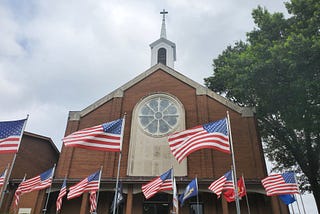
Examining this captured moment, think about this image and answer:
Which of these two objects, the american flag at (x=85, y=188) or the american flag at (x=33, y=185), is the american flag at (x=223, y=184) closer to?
the american flag at (x=85, y=188)

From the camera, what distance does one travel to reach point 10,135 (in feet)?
29.1

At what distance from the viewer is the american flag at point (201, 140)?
8516mm

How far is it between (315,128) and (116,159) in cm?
1172

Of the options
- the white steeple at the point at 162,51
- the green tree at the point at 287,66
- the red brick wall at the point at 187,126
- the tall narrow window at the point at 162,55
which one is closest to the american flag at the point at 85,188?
the red brick wall at the point at 187,126

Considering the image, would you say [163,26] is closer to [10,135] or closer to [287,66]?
[287,66]

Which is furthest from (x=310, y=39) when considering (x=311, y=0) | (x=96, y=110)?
(x=96, y=110)

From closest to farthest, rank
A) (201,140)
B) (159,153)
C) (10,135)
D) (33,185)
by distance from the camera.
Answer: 1. (201,140)
2. (10,135)
3. (33,185)
4. (159,153)

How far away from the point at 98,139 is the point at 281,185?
27.9 ft

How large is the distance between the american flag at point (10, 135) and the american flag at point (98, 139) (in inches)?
64.6

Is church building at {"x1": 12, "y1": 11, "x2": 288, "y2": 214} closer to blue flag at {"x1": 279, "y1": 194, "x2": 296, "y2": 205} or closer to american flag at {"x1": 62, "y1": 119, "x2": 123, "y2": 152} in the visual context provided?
blue flag at {"x1": 279, "y1": 194, "x2": 296, "y2": 205}

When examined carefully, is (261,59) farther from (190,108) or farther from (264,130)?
(264,130)

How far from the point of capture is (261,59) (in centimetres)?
1333

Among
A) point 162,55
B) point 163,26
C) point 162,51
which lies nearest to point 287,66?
point 162,55

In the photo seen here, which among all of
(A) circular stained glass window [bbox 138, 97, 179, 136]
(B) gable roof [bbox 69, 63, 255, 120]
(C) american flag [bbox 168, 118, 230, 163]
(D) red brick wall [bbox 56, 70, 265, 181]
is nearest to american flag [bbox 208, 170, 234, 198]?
(D) red brick wall [bbox 56, 70, 265, 181]
